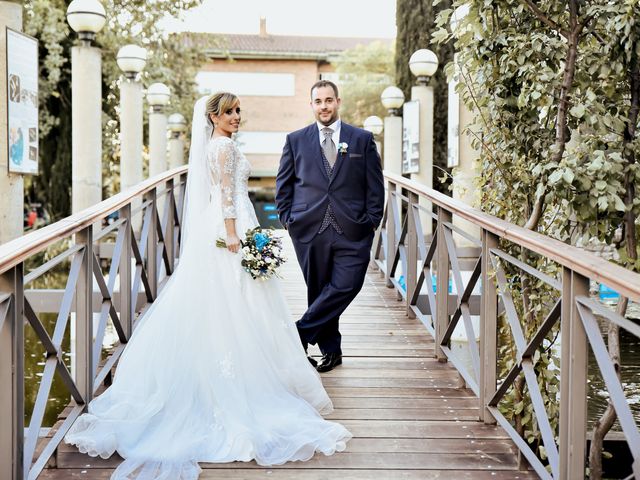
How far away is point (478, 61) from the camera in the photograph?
14.3 ft

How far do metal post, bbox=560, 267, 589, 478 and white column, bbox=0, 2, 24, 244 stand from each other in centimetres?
423

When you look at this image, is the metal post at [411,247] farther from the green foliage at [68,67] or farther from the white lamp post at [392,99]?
the green foliage at [68,67]

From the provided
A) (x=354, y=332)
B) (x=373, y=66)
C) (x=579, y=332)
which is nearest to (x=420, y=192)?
(x=354, y=332)

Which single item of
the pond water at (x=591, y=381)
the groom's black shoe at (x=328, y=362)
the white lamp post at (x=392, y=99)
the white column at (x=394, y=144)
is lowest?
the pond water at (x=591, y=381)

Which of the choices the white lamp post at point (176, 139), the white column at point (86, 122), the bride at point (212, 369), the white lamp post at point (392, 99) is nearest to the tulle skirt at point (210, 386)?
the bride at point (212, 369)

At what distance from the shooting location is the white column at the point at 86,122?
8.24 meters

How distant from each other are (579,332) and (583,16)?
5.88 ft

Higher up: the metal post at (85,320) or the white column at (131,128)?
the white column at (131,128)

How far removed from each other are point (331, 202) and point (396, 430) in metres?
1.34

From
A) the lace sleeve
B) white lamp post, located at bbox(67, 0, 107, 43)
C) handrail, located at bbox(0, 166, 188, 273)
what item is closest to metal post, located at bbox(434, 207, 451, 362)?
the lace sleeve

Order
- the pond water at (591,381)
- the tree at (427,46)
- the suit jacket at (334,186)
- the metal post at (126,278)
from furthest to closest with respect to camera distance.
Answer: the tree at (427,46)
the pond water at (591,381)
the metal post at (126,278)
the suit jacket at (334,186)

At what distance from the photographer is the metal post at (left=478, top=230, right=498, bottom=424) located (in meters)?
3.98

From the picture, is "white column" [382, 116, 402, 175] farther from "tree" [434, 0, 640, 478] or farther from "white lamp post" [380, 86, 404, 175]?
"tree" [434, 0, 640, 478]

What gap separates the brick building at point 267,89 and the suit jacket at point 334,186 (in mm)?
29015
